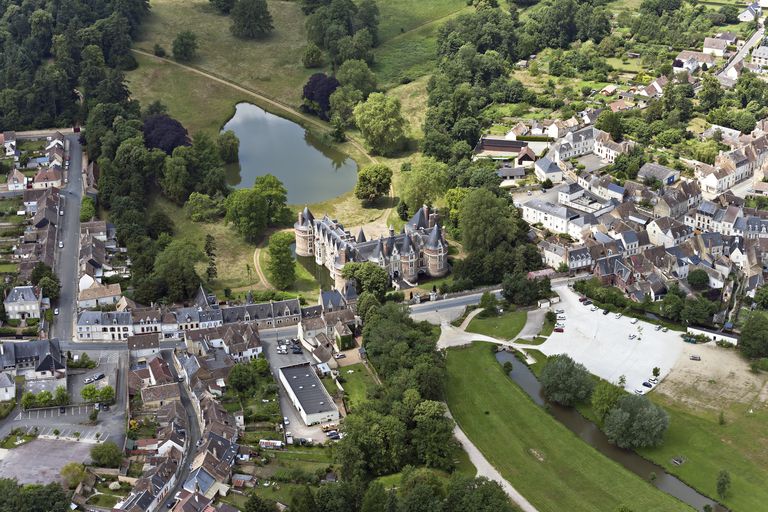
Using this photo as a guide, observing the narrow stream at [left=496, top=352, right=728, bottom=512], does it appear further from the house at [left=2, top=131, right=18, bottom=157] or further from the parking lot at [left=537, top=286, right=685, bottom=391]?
the house at [left=2, top=131, right=18, bottom=157]

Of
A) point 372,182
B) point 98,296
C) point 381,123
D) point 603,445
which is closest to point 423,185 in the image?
point 372,182

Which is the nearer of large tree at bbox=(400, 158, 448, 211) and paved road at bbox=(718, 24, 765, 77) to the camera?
large tree at bbox=(400, 158, 448, 211)

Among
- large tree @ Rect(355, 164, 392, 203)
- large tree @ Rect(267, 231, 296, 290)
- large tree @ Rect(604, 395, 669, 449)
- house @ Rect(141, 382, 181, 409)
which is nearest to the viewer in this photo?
large tree @ Rect(604, 395, 669, 449)

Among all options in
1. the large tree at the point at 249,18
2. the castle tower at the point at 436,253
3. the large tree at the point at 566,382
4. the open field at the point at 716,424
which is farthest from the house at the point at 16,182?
the open field at the point at 716,424

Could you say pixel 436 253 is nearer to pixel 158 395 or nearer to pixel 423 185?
pixel 423 185

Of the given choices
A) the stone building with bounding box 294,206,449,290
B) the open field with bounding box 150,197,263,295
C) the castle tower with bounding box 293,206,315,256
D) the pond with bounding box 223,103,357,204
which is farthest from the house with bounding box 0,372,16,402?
the pond with bounding box 223,103,357,204

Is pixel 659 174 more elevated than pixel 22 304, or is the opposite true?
pixel 659 174

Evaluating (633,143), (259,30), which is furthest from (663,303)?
(259,30)
